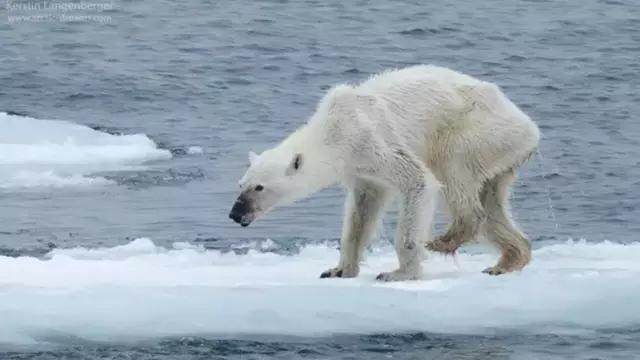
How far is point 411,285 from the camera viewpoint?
937cm

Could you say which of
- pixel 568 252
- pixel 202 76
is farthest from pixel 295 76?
pixel 568 252

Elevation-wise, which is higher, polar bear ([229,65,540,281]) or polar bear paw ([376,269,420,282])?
polar bear ([229,65,540,281])

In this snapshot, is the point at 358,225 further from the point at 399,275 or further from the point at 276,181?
the point at 276,181

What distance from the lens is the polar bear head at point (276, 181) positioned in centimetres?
933

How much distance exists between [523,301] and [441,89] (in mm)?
1392

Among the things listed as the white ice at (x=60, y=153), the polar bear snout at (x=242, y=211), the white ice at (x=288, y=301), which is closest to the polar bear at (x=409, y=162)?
the polar bear snout at (x=242, y=211)

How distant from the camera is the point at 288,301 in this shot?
9.00 meters

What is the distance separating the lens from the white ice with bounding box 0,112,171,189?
15.1m

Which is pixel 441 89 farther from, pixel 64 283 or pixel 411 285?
pixel 64 283

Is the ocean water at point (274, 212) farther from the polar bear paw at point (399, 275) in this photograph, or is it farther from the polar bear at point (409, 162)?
the polar bear at point (409, 162)

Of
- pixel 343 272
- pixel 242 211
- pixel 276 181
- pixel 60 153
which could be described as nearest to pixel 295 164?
pixel 276 181

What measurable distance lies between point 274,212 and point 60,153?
3147 mm

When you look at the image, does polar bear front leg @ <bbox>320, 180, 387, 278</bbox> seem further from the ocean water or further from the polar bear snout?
the polar bear snout

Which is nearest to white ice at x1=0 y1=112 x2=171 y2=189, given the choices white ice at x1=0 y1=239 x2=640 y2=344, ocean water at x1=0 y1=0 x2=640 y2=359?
ocean water at x1=0 y1=0 x2=640 y2=359
